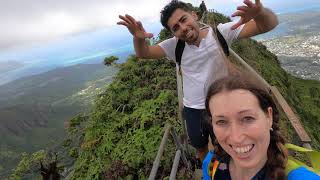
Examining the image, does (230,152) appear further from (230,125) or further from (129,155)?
(129,155)

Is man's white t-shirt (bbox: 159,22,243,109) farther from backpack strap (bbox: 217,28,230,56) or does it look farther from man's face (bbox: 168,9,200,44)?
man's face (bbox: 168,9,200,44)

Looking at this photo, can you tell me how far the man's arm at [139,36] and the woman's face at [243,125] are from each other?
2.22 metres

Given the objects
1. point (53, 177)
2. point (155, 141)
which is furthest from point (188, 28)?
point (53, 177)

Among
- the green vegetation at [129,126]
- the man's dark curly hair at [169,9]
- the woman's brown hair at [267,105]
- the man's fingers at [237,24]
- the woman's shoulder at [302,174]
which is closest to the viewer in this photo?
the woman's shoulder at [302,174]

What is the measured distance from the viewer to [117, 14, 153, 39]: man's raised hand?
14.7 feet

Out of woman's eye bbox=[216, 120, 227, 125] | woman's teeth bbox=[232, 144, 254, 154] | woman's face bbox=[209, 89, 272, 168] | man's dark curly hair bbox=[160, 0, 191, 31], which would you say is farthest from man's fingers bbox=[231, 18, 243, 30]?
woman's teeth bbox=[232, 144, 254, 154]

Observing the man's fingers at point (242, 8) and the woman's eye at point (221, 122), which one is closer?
the woman's eye at point (221, 122)

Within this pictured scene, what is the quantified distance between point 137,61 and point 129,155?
16.5 ft

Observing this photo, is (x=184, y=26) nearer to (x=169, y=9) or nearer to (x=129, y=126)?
(x=169, y=9)

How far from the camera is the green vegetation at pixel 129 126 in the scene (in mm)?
7004

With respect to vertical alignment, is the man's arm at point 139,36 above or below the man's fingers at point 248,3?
below

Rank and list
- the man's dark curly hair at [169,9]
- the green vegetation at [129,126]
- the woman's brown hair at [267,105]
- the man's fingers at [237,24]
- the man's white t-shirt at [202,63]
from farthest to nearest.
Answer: the green vegetation at [129,126], the man's dark curly hair at [169,9], the man's white t-shirt at [202,63], the man's fingers at [237,24], the woman's brown hair at [267,105]

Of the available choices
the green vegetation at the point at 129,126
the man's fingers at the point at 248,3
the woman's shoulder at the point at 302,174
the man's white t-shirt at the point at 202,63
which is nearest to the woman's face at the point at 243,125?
the woman's shoulder at the point at 302,174

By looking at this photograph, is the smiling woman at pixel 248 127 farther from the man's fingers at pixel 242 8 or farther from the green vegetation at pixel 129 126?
the green vegetation at pixel 129 126
